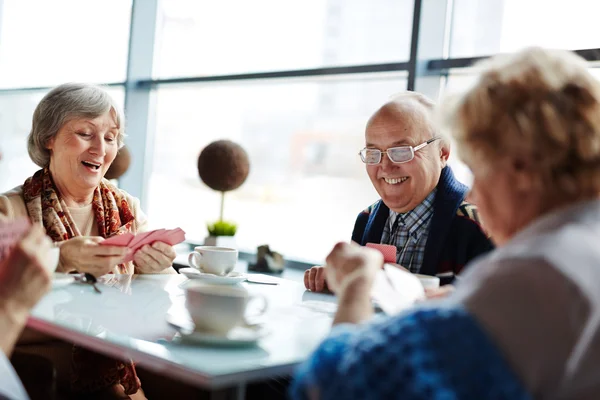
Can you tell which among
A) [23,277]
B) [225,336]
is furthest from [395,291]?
[23,277]

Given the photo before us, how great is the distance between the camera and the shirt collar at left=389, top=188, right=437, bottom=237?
7.88 feet

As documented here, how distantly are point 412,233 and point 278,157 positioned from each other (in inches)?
97.2

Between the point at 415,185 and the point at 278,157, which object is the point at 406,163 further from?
the point at 278,157

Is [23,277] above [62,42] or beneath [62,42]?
beneath

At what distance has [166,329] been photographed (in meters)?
1.42

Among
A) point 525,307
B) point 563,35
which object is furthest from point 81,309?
point 563,35

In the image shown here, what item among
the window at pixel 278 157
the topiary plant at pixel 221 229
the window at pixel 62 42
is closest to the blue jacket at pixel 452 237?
the window at pixel 278 157

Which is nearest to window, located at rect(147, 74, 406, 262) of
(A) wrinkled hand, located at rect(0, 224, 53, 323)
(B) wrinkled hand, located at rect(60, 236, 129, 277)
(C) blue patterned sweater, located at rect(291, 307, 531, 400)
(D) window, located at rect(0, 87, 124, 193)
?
(D) window, located at rect(0, 87, 124, 193)

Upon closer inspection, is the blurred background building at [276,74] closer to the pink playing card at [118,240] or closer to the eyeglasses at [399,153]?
the eyeglasses at [399,153]

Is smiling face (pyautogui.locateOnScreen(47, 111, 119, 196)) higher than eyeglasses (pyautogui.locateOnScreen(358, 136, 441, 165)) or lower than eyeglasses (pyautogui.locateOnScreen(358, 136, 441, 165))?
lower

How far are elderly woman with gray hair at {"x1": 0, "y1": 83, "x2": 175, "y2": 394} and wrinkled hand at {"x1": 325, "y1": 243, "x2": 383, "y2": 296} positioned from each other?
0.99 meters

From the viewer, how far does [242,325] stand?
1.36 metres

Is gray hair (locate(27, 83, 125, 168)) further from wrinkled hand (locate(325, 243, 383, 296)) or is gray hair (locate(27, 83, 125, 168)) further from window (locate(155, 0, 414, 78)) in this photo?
window (locate(155, 0, 414, 78))

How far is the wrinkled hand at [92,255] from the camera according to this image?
1.98 meters
